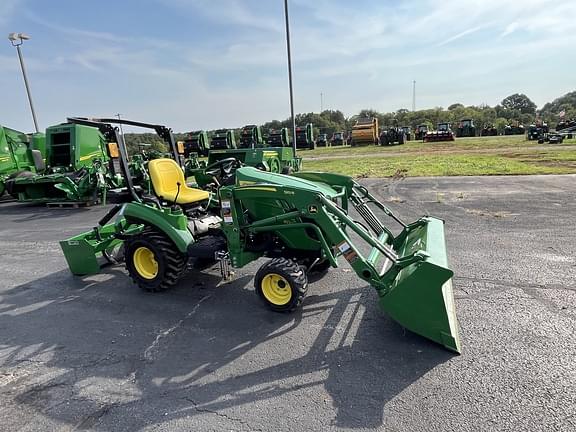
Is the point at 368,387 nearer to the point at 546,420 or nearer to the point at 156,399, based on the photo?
the point at 546,420

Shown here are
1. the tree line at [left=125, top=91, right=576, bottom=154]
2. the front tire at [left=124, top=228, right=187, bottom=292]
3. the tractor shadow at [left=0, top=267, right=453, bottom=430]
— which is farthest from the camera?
the tree line at [left=125, top=91, right=576, bottom=154]

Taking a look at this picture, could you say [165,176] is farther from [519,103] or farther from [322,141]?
[519,103]

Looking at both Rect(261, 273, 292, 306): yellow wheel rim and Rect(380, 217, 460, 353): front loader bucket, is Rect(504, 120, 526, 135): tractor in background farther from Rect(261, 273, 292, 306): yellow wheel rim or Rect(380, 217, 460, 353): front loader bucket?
Rect(261, 273, 292, 306): yellow wheel rim

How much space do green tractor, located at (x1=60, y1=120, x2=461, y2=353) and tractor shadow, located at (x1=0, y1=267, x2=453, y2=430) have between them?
294mm

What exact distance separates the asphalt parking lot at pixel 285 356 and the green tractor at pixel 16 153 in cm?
958

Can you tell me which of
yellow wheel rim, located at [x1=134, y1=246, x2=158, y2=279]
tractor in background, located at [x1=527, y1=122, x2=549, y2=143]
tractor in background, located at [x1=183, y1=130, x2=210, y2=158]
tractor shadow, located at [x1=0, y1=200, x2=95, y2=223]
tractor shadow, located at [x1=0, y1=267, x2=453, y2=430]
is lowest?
tractor shadow, located at [x1=0, y1=267, x2=453, y2=430]

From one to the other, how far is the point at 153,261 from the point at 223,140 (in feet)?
71.9

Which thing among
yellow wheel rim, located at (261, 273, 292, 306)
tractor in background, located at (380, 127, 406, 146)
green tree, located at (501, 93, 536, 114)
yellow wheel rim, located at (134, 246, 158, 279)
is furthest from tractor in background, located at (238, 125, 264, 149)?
green tree, located at (501, 93, 536, 114)

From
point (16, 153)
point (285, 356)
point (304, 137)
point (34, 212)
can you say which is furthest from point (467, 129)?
point (285, 356)

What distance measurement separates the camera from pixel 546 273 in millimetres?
4371

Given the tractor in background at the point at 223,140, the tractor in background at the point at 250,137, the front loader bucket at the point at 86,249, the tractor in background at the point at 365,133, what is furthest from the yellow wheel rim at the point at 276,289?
the tractor in background at the point at 365,133

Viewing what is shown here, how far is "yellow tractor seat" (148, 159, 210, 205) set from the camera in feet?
15.6

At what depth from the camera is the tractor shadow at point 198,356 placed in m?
2.52

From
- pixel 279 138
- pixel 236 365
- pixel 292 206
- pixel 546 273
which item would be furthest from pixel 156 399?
pixel 279 138
